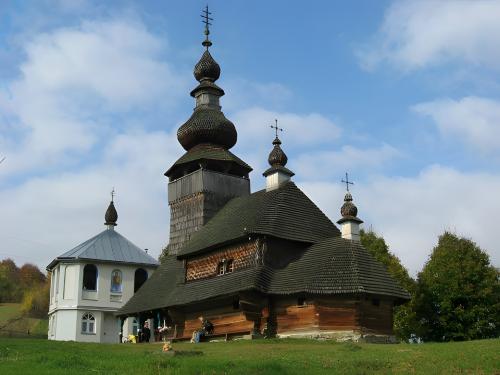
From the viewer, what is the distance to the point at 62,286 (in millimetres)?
44375

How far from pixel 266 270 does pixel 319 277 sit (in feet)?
9.14

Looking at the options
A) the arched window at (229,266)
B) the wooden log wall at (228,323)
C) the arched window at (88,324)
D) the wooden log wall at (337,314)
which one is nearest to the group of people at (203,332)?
the wooden log wall at (228,323)

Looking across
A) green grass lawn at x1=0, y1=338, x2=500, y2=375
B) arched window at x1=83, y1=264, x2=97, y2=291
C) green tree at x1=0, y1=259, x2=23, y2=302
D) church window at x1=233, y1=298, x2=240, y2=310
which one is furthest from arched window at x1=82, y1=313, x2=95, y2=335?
green tree at x1=0, y1=259, x2=23, y2=302

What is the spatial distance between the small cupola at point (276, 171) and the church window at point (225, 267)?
466 cm

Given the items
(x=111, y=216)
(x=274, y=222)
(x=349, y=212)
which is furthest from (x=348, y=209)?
(x=111, y=216)

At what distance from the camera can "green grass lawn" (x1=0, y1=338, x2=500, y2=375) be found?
1670 centimetres

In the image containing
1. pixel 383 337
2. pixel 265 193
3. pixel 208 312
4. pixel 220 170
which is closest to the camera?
pixel 383 337

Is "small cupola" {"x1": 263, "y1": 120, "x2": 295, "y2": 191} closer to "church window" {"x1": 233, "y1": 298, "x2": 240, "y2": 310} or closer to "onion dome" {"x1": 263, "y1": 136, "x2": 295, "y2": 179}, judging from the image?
"onion dome" {"x1": 263, "y1": 136, "x2": 295, "y2": 179}

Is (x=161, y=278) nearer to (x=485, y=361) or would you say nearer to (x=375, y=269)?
(x=375, y=269)

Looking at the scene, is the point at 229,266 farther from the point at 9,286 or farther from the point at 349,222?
the point at 9,286

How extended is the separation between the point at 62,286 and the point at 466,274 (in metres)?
25.1

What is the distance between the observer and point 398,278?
4153 centimetres

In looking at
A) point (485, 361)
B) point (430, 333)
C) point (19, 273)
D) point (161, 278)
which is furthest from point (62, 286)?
point (19, 273)

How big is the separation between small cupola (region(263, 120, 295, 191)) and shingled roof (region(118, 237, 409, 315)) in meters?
4.40
